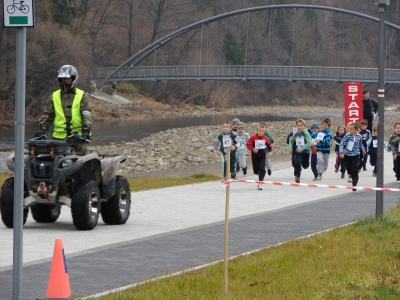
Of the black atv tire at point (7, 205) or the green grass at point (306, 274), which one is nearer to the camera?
the green grass at point (306, 274)

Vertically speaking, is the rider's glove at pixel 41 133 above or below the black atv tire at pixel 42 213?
Answer: above

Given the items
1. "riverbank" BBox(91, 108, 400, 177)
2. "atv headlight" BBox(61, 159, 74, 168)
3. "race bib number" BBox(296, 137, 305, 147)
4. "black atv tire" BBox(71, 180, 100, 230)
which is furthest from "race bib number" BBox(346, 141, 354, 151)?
"atv headlight" BBox(61, 159, 74, 168)

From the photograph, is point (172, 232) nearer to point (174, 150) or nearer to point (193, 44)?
point (174, 150)

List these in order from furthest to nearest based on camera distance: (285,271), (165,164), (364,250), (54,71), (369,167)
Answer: (54,71) → (165,164) → (369,167) → (364,250) → (285,271)

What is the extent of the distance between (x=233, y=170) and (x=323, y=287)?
14.3 m

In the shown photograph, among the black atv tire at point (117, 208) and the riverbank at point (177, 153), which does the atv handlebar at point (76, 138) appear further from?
the riverbank at point (177, 153)

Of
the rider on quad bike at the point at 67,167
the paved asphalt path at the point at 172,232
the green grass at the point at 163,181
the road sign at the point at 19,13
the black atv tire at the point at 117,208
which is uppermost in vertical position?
the road sign at the point at 19,13

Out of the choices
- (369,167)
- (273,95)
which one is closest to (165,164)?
(369,167)

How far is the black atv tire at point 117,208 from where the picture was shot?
14.0 m

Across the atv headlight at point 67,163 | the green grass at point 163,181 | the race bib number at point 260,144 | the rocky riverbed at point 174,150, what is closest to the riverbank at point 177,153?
the rocky riverbed at point 174,150

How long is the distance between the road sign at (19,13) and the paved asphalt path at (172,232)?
100 inches

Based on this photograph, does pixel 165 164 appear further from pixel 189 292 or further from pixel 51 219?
pixel 189 292

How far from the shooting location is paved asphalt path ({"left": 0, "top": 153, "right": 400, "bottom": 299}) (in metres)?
9.50

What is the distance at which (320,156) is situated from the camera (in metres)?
24.3
